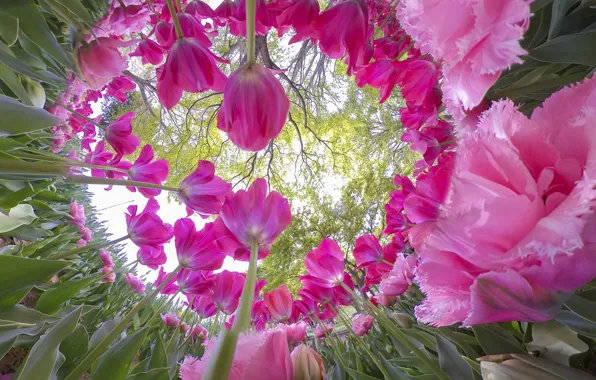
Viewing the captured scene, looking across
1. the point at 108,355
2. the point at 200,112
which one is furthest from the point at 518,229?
the point at 200,112

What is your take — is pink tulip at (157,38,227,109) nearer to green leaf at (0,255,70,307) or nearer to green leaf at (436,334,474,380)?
green leaf at (0,255,70,307)

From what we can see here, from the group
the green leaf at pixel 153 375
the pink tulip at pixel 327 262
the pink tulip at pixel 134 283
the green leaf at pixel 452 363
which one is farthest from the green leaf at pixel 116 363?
the pink tulip at pixel 134 283

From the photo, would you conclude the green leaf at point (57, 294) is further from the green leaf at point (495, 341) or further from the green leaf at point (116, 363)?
the green leaf at point (495, 341)

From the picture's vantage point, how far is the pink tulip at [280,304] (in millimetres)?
663

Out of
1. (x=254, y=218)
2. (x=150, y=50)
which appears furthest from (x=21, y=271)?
(x=150, y=50)

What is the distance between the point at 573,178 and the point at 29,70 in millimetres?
438

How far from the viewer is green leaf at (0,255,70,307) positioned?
0.79 ft

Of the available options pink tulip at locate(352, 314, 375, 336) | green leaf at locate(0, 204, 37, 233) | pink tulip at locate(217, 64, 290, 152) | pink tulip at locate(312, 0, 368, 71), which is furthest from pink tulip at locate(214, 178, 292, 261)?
pink tulip at locate(352, 314, 375, 336)

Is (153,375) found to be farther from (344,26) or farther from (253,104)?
(344,26)

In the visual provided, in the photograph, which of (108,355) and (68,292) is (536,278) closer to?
(108,355)

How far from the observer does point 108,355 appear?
0.28 m

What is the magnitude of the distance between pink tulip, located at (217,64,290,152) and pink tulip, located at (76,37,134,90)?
0.23m

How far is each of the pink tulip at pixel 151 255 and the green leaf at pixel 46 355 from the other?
0.32 meters

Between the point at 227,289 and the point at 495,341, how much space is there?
388 millimetres
